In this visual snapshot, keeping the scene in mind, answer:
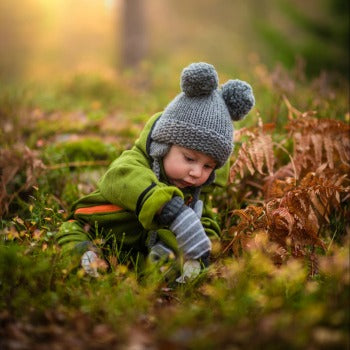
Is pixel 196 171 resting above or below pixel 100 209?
above

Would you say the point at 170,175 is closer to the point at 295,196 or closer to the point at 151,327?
the point at 295,196

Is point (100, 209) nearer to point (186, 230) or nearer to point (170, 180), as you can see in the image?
point (170, 180)

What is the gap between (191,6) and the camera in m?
25.9

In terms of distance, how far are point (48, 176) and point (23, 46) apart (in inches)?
834

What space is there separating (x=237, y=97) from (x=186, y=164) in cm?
62

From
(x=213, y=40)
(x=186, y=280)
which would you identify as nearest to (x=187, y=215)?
(x=186, y=280)

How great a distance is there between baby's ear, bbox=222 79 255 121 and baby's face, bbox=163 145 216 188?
42cm

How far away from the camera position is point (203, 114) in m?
3.09

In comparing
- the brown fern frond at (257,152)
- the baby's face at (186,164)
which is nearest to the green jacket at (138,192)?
the baby's face at (186,164)

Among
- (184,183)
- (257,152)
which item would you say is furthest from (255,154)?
(184,183)

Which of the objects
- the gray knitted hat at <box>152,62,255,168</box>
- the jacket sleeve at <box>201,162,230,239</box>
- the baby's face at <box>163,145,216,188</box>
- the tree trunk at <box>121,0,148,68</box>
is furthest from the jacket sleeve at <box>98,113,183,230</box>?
the tree trunk at <box>121,0,148,68</box>

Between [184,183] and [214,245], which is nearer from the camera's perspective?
[214,245]

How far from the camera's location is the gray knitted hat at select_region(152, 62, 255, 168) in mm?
3059

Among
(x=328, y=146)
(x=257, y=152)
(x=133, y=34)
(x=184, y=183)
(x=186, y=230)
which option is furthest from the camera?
(x=133, y=34)
